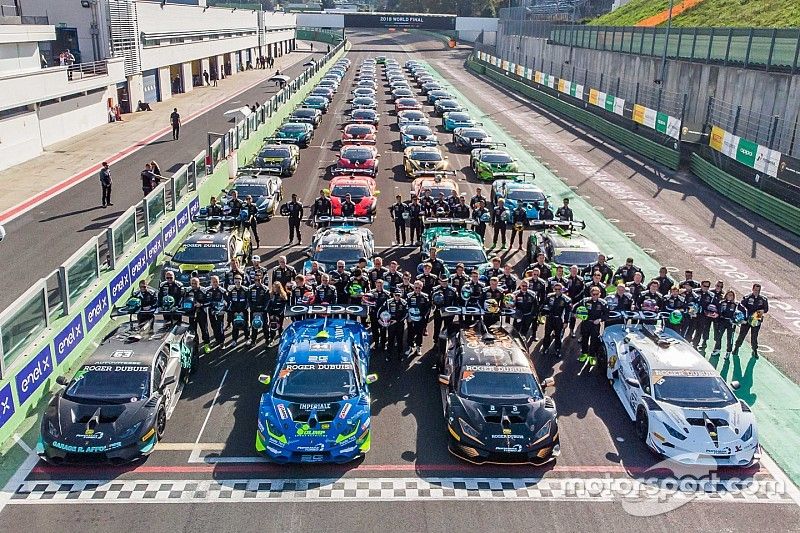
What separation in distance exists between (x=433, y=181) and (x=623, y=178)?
11794mm

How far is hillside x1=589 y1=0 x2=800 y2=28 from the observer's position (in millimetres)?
45250

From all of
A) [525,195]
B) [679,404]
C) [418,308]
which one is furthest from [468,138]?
[679,404]

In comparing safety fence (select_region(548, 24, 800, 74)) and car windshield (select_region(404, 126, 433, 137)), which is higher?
safety fence (select_region(548, 24, 800, 74))

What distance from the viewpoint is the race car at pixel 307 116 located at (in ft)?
137

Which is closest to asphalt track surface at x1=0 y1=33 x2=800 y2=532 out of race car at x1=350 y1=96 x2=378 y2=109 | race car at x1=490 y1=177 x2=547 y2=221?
race car at x1=490 y1=177 x2=547 y2=221

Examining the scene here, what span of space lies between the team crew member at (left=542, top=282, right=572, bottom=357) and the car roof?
1.56 m

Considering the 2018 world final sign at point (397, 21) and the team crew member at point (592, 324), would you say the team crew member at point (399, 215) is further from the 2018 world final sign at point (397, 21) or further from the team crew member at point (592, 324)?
the 2018 world final sign at point (397, 21)

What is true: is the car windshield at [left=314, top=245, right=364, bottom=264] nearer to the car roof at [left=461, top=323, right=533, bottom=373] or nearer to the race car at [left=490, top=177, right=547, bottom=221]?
the car roof at [left=461, top=323, right=533, bottom=373]

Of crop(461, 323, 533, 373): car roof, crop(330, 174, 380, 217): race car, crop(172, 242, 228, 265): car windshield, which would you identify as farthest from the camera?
crop(330, 174, 380, 217): race car

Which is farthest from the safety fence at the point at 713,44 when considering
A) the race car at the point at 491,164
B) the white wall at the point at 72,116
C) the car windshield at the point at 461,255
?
the white wall at the point at 72,116

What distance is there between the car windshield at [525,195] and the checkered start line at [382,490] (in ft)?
46.0

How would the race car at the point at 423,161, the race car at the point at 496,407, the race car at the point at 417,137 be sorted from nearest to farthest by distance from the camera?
the race car at the point at 496,407 < the race car at the point at 423,161 < the race car at the point at 417,137

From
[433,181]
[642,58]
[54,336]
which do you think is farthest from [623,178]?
[54,336]

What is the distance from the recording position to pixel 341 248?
18.0m
